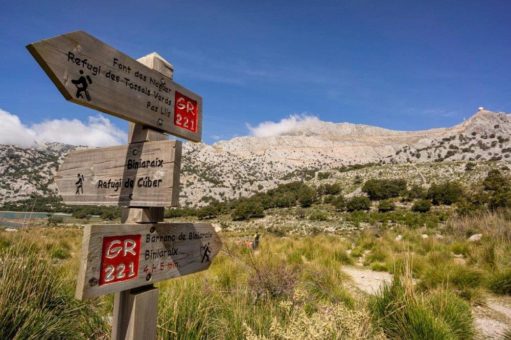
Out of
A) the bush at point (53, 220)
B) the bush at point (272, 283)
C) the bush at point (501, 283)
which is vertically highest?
the bush at point (53, 220)

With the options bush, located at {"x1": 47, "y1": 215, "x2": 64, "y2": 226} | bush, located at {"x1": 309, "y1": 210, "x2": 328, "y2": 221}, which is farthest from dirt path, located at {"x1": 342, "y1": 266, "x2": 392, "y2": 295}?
bush, located at {"x1": 309, "y1": 210, "x2": 328, "y2": 221}

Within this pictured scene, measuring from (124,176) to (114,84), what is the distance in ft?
1.85

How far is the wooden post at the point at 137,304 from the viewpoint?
1.85 meters

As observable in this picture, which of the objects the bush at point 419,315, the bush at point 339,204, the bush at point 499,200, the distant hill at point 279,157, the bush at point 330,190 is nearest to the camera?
A: the bush at point 419,315

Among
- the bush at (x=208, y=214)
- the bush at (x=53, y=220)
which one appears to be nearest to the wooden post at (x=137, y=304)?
the bush at (x=53, y=220)

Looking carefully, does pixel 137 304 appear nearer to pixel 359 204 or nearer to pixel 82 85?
pixel 82 85

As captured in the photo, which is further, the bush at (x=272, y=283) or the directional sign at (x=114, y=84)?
the bush at (x=272, y=283)

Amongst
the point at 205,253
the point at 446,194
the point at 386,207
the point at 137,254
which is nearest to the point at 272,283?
the point at 205,253

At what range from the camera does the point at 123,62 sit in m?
1.93

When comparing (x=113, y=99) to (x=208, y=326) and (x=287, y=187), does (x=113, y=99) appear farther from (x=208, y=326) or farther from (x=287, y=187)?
(x=287, y=187)

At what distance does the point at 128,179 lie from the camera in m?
1.96

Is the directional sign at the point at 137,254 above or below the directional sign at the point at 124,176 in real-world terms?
below

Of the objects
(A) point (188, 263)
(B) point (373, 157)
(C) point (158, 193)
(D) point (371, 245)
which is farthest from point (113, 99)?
(B) point (373, 157)

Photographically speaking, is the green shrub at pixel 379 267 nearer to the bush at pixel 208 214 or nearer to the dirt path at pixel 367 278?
the dirt path at pixel 367 278
